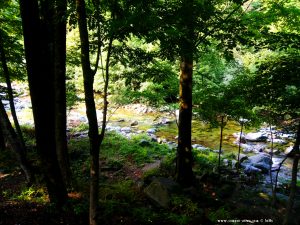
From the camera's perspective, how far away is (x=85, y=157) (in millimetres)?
12258

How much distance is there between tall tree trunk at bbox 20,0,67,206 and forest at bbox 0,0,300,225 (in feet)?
0.06

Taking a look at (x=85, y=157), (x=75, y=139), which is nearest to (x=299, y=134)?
(x=85, y=157)

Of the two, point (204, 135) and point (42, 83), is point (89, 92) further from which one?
point (204, 135)

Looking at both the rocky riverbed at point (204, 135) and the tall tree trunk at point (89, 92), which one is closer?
the tall tree trunk at point (89, 92)

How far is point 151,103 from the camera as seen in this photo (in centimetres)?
1090

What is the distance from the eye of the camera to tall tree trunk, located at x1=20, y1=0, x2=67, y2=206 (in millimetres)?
5043

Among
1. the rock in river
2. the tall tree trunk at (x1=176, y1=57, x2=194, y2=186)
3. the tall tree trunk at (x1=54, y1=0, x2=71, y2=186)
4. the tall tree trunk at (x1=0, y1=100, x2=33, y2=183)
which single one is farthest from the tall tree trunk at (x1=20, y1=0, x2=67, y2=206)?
the rock in river

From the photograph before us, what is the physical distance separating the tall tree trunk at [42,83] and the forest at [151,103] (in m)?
0.02

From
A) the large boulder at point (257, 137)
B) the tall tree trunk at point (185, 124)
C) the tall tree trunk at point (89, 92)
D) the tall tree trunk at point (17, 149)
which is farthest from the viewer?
the large boulder at point (257, 137)

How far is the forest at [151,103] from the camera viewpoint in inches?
196

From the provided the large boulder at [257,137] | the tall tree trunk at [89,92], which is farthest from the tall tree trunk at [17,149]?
the large boulder at [257,137]

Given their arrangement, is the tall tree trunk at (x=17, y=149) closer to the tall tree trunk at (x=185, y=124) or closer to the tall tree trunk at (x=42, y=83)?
the tall tree trunk at (x=42, y=83)

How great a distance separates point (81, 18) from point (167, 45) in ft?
5.86

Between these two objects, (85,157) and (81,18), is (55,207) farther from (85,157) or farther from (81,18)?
(85,157)
